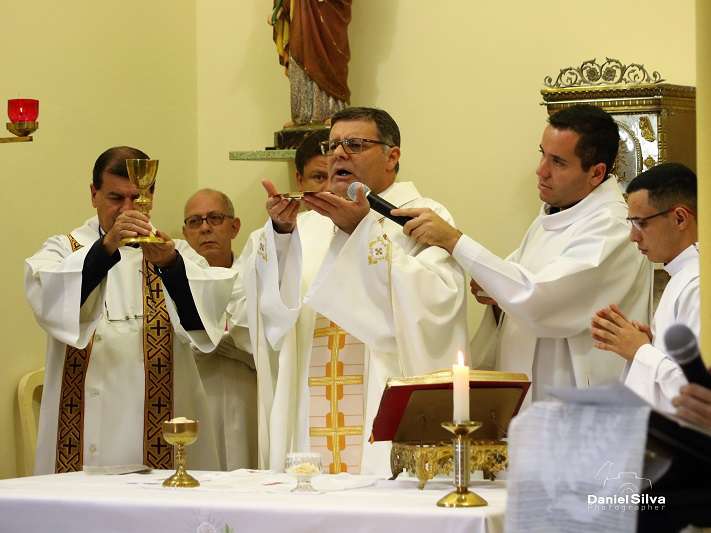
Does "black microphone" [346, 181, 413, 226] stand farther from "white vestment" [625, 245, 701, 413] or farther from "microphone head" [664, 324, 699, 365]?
"microphone head" [664, 324, 699, 365]

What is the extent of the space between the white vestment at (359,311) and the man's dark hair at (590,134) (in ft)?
2.11

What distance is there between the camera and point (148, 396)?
593 centimetres

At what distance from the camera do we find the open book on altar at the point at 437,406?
162 inches

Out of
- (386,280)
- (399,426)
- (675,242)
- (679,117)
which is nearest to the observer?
(399,426)

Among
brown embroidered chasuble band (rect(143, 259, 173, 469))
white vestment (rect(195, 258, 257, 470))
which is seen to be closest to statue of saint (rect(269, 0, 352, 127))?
white vestment (rect(195, 258, 257, 470))

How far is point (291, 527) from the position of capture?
3.66 meters

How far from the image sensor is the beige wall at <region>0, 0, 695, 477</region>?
23.7 feet

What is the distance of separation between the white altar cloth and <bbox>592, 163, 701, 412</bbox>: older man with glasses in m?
0.73

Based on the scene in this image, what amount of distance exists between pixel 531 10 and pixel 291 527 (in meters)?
4.80

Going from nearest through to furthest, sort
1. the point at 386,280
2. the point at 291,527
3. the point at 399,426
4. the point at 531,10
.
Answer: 1. the point at 291,527
2. the point at 399,426
3. the point at 386,280
4. the point at 531,10

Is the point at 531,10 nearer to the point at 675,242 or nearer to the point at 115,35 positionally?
the point at 115,35

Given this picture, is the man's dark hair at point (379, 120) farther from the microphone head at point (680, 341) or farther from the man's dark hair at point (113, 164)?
the microphone head at point (680, 341)

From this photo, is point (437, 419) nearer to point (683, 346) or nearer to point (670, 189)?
point (670, 189)

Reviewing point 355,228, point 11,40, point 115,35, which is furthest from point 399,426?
point 115,35
